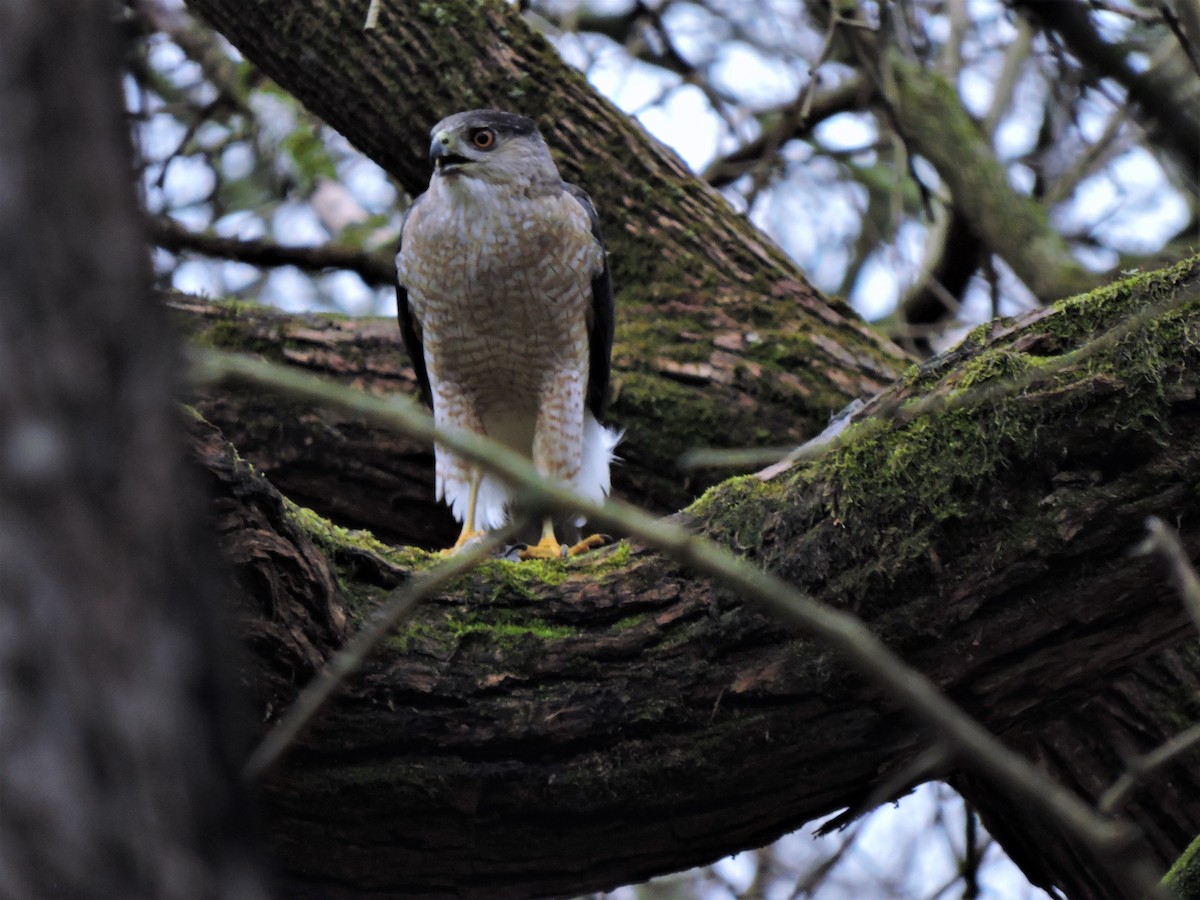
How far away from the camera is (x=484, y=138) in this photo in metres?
5.26


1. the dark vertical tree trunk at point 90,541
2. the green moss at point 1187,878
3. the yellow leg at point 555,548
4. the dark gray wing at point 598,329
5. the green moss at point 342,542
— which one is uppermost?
the dark gray wing at point 598,329

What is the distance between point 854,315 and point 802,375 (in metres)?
0.49

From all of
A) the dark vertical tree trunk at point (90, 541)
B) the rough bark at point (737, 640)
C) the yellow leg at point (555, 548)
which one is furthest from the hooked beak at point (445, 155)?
the dark vertical tree trunk at point (90, 541)

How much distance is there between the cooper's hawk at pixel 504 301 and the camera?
5.26m

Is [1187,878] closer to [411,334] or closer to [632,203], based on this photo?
[411,334]

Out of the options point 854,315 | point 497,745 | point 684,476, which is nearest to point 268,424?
point 684,476

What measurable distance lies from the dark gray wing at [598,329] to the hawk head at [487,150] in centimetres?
21

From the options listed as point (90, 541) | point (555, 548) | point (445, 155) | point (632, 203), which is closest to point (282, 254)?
point (445, 155)

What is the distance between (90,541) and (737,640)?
8.31ft

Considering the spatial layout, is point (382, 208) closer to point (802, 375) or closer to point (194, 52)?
point (194, 52)

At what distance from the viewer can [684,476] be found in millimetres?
5738

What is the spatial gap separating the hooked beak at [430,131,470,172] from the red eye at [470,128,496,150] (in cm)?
11

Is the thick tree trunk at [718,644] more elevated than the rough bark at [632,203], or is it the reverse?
the rough bark at [632,203]

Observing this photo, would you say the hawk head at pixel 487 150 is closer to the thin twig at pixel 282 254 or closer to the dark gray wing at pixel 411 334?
the dark gray wing at pixel 411 334
